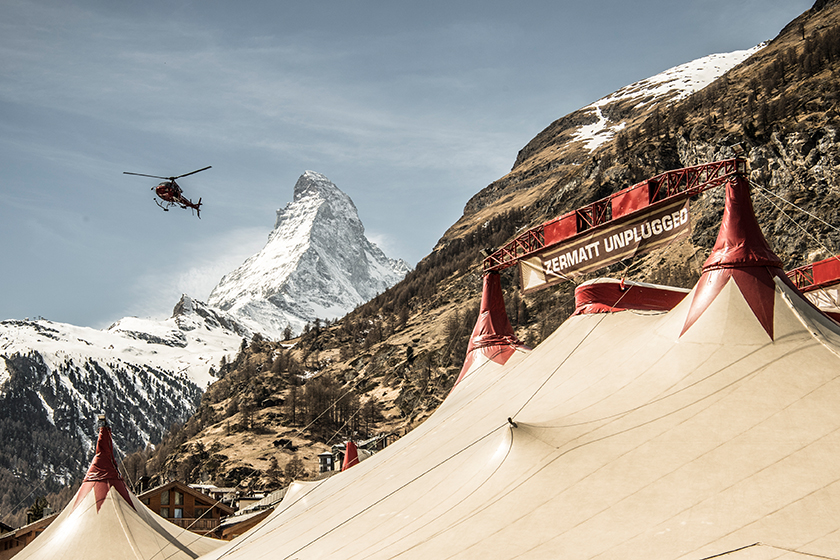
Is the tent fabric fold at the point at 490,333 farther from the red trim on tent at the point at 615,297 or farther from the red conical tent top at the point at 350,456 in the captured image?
the red conical tent top at the point at 350,456

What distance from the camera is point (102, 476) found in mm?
22141

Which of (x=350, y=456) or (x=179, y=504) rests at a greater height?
(x=350, y=456)

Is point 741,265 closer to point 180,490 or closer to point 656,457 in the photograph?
point 656,457

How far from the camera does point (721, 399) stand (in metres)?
9.80

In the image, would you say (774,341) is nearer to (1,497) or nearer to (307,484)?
(307,484)

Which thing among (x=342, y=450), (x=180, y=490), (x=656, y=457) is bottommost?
(x=342, y=450)

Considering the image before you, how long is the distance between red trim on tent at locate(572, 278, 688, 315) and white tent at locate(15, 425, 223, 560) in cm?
1504

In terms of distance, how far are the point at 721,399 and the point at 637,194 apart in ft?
22.5

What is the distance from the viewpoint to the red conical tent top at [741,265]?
11.2m

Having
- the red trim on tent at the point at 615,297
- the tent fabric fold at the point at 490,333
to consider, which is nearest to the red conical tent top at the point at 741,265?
the red trim on tent at the point at 615,297

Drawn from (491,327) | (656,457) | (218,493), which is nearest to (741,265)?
(656,457)

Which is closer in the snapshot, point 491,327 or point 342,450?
point 491,327

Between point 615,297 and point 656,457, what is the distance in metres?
6.80

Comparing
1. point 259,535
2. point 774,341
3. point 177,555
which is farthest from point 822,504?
point 177,555
